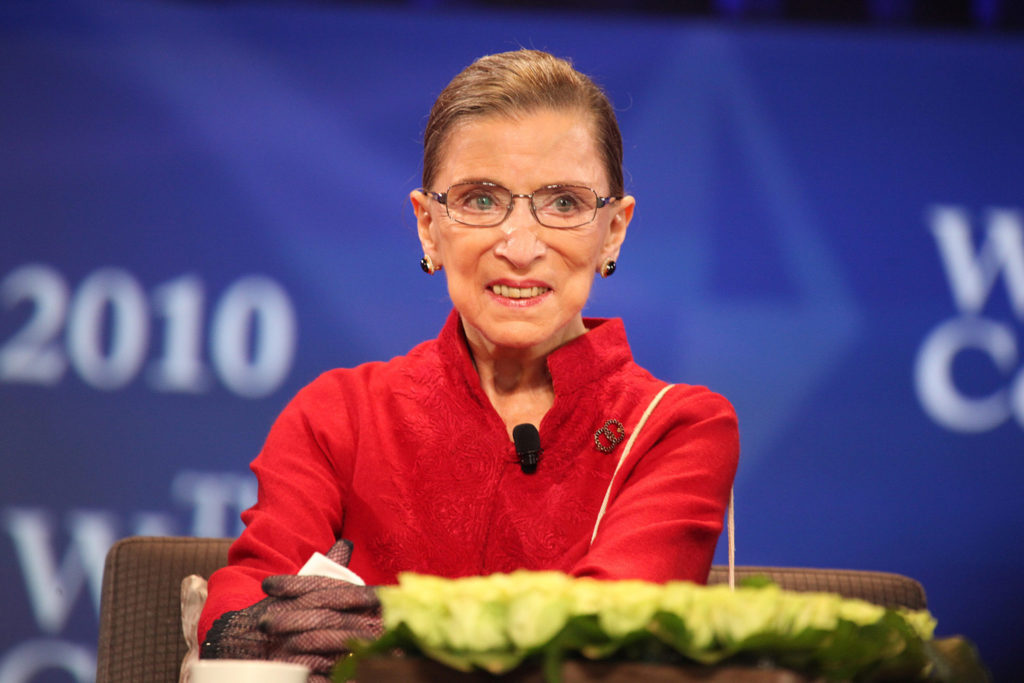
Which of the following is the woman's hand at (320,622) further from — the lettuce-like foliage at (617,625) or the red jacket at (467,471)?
the red jacket at (467,471)

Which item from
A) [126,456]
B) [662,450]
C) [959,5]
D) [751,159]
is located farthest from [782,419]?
[126,456]

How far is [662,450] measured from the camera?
1.71m

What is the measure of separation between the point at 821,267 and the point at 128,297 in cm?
198

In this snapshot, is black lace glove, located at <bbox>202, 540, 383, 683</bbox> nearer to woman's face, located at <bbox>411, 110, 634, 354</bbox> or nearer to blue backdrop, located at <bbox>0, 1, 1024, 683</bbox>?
woman's face, located at <bbox>411, 110, 634, 354</bbox>

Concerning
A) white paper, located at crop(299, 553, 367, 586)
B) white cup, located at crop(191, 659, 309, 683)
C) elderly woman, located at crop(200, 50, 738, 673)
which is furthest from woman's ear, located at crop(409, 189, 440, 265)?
white cup, located at crop(191, 659, 309, 683)

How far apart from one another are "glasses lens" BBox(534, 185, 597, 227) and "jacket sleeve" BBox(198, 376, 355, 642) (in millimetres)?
483

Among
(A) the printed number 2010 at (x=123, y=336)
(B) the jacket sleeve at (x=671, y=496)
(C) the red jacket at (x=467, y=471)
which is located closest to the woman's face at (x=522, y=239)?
(C) the red jacket at (x=467, y=471)

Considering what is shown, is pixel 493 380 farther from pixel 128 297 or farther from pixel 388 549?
pixel 128 297

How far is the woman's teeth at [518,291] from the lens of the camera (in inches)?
70.7

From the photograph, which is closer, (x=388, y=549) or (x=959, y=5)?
(x=388, y=549)

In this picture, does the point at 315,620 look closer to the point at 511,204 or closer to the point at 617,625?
the point at 617,625

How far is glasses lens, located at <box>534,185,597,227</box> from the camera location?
1785mm

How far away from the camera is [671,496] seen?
1.57m

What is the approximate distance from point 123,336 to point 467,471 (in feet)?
5.62
